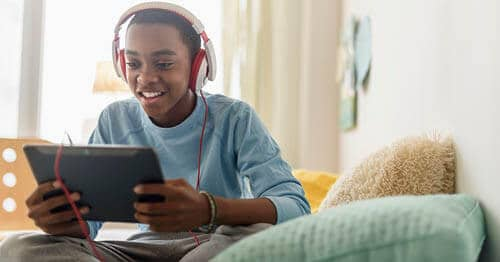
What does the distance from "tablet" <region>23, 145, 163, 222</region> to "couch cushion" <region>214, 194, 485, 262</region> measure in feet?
0.64

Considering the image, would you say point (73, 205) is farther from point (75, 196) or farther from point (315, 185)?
point (315, 185)

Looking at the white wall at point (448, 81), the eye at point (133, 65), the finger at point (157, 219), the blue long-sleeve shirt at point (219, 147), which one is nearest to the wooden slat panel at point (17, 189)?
the blue long-sleeve shirt at point (219, 147)

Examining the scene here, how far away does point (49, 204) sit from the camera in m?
1.06

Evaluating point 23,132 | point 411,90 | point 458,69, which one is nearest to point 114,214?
point 458,69

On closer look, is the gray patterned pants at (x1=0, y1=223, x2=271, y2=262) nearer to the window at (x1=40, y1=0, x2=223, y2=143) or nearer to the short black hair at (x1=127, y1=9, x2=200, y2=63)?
the short black hair at (x1=127, y1=9, x2=200, y2=63)

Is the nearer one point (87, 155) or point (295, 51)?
point (87, 155)

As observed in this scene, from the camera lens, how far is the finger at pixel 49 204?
103cm

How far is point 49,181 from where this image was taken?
1039 millimetres

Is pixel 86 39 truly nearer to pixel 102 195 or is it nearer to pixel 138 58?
pixel 138 58

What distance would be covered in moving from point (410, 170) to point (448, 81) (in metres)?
0.20

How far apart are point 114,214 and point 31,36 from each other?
185 centimetres

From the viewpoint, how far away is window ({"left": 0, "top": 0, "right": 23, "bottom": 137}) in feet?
9.04

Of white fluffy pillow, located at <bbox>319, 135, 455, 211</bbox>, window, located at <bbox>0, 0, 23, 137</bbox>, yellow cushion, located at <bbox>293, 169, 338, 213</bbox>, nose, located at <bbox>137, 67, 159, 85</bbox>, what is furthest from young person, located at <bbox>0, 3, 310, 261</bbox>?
window, located at <bbox>0, 0, 23, 137</bbox>

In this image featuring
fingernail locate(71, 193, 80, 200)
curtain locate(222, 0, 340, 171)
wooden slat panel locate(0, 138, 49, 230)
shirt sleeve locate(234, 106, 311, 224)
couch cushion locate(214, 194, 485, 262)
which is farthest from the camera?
curtain locate(222, 0, 340, 171)
